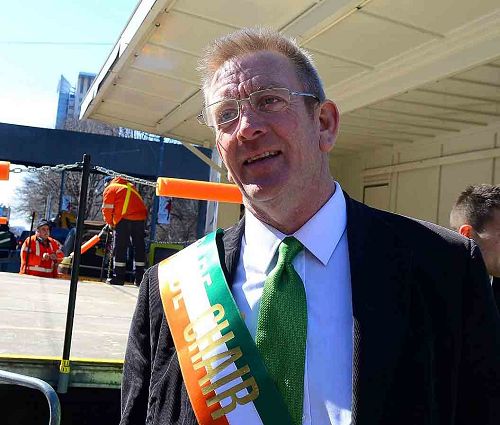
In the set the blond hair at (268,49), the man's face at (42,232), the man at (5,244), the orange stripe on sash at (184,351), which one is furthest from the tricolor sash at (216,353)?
the man at (5,244)

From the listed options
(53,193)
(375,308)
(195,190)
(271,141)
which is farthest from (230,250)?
(53,193)

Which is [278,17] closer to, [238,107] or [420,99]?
[420,99]

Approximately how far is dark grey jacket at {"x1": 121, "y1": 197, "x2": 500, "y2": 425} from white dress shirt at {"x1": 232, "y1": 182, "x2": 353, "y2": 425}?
5 centimetres

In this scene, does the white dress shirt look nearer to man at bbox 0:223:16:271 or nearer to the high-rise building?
man at bbox 0:223:16:271

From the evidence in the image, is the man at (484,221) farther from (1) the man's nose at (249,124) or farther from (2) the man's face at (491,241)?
(1) the man's nose at (249,124)

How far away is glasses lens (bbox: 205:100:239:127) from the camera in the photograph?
4.99 feet

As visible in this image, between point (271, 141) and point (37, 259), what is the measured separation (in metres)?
10.4

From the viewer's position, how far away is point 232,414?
144 cm

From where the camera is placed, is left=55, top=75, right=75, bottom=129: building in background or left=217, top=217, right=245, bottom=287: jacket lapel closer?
left=217, top=217, right=245, bottom=287: jacket lapel

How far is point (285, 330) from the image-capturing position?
4.42 ft

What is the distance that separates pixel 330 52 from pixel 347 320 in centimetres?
415

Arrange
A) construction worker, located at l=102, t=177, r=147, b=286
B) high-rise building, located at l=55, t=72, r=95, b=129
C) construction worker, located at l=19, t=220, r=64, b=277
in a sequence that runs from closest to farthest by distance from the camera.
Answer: construction worker, located at l=102, t=177, r=147, b=286 < construction worker, located at l=19, t=220, r=64, b=277 < high-rise building, located at l=55, t=72, r=95, b=129

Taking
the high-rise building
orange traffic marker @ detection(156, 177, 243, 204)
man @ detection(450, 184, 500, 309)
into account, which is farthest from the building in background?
man @ detection(450, 184, 500, 309)

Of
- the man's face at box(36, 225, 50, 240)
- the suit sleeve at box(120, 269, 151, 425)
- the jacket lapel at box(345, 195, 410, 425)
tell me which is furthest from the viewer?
the man's face at box(36, 225, 50, 240)
